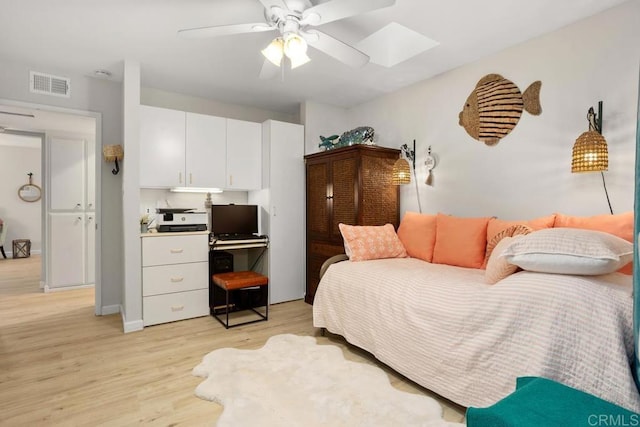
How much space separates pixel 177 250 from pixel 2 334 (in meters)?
1.67

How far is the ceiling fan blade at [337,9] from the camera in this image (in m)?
1.71

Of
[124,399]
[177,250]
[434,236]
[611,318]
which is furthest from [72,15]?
[611,318]

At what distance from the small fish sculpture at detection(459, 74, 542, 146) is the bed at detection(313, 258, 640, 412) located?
1.30 metres

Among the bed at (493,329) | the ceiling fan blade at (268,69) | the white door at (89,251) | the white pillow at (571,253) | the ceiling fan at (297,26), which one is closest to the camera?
the bed at (493,329)

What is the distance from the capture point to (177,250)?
3328 millimetres

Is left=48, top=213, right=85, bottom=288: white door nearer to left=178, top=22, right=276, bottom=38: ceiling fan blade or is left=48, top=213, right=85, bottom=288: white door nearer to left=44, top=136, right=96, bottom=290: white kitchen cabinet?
left=44, top=136, right=96, bottom=290: white kitchen cabinet

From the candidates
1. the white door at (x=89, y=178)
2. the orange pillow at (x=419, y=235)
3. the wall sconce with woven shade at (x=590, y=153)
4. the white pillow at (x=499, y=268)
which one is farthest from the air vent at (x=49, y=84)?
the wall sconce with woven shade at (x=590, y=153)

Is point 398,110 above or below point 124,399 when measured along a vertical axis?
above

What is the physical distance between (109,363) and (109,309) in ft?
4.52

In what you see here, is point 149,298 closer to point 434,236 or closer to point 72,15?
point 72,15

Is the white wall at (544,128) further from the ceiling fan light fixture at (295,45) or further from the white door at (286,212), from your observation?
the ceiling fan light fixture at (295,45)

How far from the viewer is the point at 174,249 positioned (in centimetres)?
331

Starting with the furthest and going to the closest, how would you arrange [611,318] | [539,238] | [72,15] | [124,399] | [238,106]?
[238,106] < [72,15] < [124,399] < [539,238] < [611,318]

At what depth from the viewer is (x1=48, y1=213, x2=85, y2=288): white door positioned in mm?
4598
